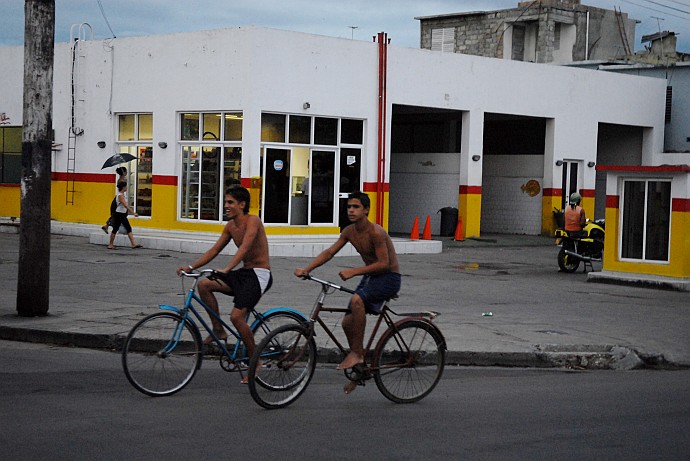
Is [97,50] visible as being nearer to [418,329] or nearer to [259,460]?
[418,329]

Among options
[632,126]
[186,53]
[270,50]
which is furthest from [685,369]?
[632,126]

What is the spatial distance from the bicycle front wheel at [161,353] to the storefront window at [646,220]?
1326cm

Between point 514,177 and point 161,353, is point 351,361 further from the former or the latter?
point 514,177

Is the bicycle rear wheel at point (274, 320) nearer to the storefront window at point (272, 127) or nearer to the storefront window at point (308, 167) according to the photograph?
the storefront window at point (308, 167)

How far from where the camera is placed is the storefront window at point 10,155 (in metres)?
33.9

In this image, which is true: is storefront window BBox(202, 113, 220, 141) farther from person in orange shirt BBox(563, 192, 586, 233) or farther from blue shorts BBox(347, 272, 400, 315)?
blue shorts BBox(347, 272, 400, 315)

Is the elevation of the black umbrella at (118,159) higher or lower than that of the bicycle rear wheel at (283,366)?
higher

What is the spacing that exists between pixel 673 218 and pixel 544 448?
13420 millimetres

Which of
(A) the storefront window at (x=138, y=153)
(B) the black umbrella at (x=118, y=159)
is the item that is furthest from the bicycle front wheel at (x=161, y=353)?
(A) the storefront window at (x=138, y=153)

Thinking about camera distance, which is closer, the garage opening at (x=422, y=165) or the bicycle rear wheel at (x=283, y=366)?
the bicycle rear wheel at (x=283, y=366)

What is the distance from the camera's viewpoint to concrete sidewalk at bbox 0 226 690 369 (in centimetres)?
1216

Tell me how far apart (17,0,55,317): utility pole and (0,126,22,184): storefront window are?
21.3 m

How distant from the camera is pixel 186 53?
28.5 metres

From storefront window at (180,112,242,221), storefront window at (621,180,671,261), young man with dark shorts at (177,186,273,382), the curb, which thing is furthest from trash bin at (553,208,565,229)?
young man with dark shorts at (177,186,273,382)
